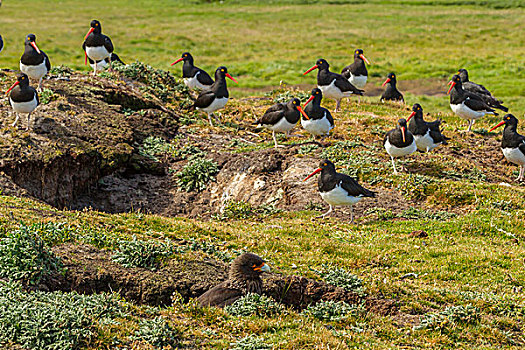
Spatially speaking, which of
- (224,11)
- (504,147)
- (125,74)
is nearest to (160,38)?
(224,11)

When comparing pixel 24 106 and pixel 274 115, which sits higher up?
pixel 24 106

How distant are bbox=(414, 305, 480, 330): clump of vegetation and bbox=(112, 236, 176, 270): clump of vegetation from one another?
15.0 feet

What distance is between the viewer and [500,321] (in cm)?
966

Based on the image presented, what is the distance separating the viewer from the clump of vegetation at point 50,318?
742 centimetres

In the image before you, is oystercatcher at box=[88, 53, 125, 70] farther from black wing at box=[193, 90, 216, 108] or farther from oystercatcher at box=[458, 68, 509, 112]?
oystercatcher at box=[458, 68, 509, 112]

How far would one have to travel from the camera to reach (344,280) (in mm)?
10555

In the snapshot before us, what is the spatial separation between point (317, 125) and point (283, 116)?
115 centimetres

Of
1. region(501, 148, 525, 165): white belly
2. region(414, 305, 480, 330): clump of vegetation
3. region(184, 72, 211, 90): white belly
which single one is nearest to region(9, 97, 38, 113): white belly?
region(184, 72, 211, 90): white belly

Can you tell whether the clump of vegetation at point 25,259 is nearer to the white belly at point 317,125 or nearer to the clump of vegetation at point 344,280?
→ the clump of vegetation at point 344,280

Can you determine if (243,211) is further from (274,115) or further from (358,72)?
(358,72)

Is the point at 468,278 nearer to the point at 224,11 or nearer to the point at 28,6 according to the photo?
the point at 224,11

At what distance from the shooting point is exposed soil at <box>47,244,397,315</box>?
9.72m

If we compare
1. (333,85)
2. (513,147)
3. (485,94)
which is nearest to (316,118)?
(333,85)

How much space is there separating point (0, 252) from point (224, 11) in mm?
69995
